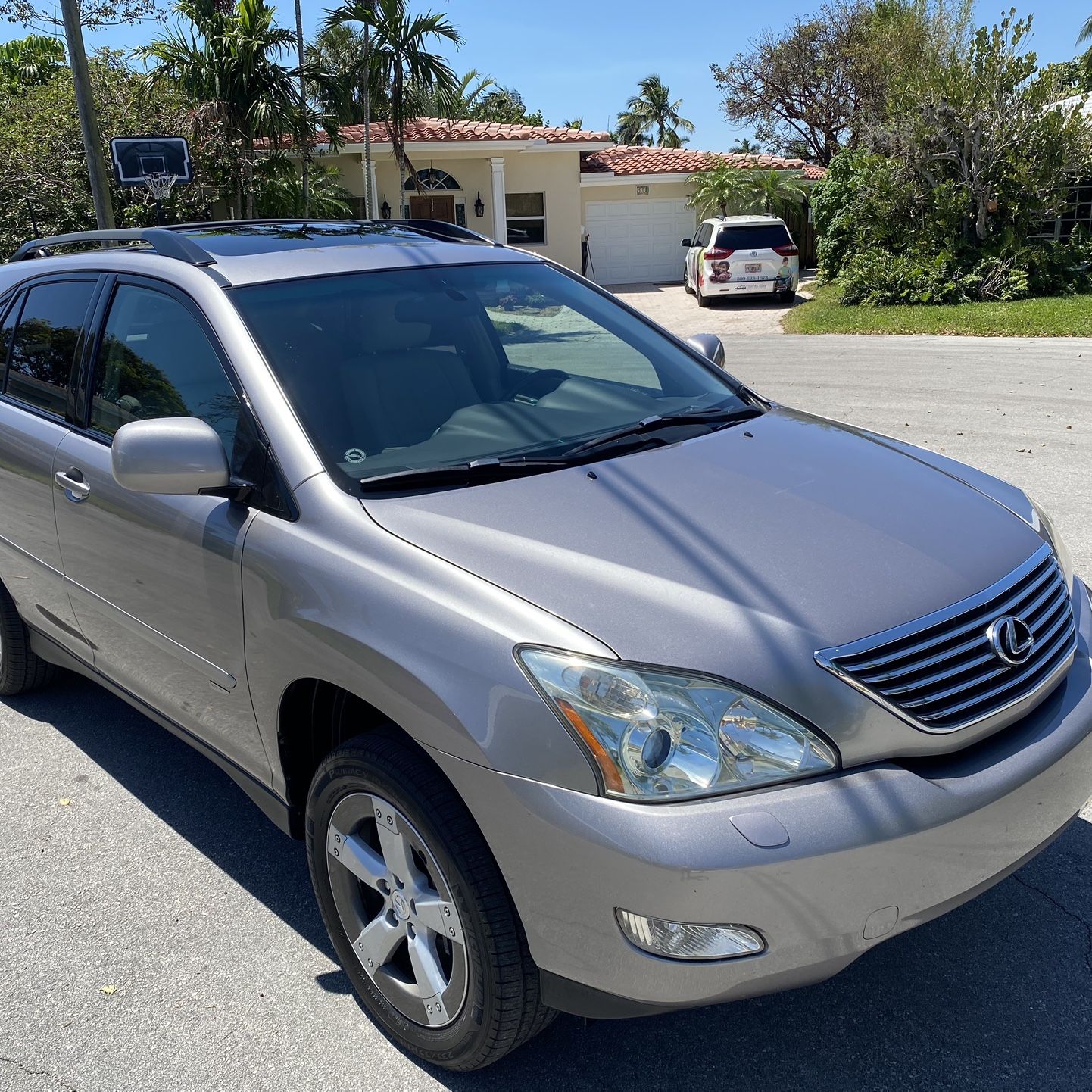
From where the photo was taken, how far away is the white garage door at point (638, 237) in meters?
29.3

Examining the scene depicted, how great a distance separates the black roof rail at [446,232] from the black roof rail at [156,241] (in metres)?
0.88

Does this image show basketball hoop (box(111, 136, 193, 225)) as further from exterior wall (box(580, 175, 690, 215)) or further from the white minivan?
exterior wall (box(580, 175, 690, 215))

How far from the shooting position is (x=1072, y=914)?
2924 millimetres

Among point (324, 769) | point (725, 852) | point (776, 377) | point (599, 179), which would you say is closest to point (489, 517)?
point (324, 769)

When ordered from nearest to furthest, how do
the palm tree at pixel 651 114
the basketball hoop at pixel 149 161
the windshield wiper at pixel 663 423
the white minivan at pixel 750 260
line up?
the windshield wiper at pixel 663 423 < the basketball hoop at pixel 149 161 < the white minivan at pixel 750 260 < the palm tree at pixel 651 114

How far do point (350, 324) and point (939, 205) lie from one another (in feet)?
62.5

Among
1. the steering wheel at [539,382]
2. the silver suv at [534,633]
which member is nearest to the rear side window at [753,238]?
the steering wheel at [539,382]

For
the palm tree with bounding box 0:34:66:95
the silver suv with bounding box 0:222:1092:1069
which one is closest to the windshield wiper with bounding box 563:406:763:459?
the silver suv with bounding box 0:222:1092:1069

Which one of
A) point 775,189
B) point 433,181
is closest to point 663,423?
point 433,181

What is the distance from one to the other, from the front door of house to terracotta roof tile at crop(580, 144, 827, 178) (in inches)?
173

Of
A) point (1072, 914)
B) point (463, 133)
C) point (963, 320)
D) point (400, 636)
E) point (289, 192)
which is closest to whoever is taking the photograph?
point (400, 636)

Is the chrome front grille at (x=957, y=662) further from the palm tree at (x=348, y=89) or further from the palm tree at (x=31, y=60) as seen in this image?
the palm tree at (x=31, y=60)

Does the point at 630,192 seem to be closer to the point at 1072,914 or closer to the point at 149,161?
the point at 149,161

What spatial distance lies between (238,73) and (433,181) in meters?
8.22
